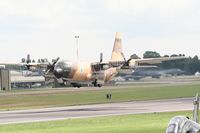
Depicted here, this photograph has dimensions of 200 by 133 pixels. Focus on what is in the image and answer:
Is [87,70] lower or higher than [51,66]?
lower

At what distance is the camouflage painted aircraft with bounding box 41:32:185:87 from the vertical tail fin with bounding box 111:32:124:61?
48 cm

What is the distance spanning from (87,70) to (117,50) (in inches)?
839

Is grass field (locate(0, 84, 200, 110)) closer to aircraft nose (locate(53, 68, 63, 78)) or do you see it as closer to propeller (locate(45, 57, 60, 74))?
aircraft nose (locate(53, 68, 63, 78))

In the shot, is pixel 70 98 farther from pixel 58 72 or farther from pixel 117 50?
pixel 117 50

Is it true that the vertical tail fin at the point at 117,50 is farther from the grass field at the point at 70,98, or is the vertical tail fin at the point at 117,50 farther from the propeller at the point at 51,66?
the propeller at the point at 51,66

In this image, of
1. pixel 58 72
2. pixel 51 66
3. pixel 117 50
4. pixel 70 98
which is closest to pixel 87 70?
pixel 70 98

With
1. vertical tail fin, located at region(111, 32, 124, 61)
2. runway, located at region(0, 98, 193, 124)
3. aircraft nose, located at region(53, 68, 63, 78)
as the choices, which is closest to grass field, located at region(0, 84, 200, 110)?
aircraft nose, located at region(53, 68, 63, 78)

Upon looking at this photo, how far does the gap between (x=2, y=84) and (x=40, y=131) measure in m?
123

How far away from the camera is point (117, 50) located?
107 m

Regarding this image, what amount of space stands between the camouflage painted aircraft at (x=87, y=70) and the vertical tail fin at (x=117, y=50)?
18.7 inches

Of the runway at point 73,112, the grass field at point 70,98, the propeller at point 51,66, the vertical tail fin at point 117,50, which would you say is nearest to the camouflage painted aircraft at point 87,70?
the propeller at point 51,66

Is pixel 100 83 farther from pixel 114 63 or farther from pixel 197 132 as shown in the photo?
pixel 197 132

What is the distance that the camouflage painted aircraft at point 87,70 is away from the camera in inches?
3145

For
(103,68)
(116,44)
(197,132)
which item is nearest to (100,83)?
(103,68)
